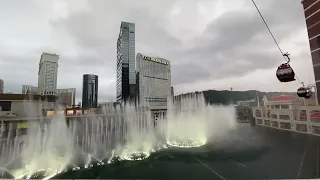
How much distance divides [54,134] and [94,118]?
504 inches

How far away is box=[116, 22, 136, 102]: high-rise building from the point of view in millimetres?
99406

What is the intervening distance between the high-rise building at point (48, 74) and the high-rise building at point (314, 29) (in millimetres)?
90613

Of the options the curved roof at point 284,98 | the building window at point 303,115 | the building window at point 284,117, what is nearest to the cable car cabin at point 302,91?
the building window at point 303,115

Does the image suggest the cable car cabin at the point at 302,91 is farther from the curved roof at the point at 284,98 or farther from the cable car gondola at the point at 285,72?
the curved roof at the point at 284,98

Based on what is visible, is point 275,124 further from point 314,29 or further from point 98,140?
point 98,140

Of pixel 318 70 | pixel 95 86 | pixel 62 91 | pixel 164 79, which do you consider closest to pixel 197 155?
pixel 318 70

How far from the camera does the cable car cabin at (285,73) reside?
7.78 meters

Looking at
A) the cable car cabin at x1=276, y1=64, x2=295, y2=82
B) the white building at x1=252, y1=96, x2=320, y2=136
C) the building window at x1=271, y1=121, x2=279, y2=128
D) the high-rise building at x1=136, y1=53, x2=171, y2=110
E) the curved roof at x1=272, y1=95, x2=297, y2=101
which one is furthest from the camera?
the high-rise building at x1=136, y1=53, x2=171, y2=110

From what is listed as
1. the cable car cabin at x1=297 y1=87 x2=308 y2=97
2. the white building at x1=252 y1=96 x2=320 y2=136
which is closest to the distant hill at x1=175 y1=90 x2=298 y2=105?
the white building at x1=252 y1=96 x2=320 y2=136

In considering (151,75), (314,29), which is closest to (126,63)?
(151,75)

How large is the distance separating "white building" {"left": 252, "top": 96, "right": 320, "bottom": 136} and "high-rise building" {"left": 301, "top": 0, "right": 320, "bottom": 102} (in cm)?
2207

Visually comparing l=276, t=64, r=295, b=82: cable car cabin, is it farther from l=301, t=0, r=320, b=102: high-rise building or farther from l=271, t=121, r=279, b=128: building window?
l=271, t=121, r=279, b=128: building window

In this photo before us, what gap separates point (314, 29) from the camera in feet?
35.4

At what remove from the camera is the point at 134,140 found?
24.6 meters
